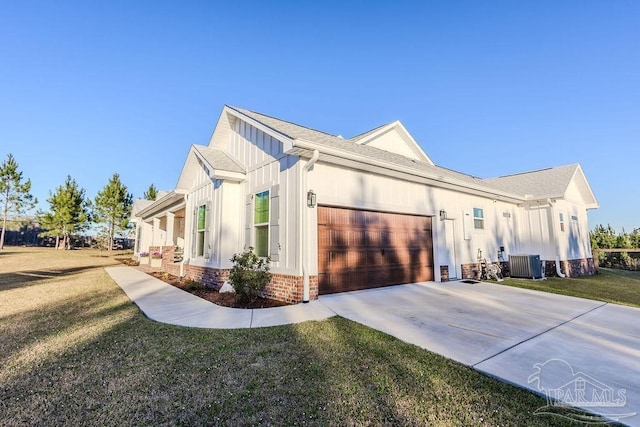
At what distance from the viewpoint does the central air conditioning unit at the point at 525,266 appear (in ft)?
35.9

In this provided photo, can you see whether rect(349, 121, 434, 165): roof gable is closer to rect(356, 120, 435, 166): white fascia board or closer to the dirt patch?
rect(356, 120, 435, 166): white fascia board

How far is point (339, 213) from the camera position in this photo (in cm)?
716

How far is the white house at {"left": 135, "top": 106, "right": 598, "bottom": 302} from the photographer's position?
6.55 m

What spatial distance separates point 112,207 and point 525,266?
125ft

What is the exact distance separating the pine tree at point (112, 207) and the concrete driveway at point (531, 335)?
3452cm

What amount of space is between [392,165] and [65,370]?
282 inches

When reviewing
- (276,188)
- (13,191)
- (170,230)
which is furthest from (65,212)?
(276,188)

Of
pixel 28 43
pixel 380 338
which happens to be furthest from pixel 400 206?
pixel 28 43

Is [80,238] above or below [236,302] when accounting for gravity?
above

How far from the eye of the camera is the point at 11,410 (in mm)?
2270

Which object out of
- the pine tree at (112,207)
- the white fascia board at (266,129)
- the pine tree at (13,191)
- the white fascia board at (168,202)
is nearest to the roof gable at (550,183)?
the white fascia board at (266,129)

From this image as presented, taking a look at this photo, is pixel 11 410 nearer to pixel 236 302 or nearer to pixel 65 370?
pixel 65 370

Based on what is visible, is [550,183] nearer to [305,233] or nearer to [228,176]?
[305,233]

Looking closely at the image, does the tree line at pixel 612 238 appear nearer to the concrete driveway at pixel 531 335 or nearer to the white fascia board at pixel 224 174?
the concrete driveway at pixel 531 335
